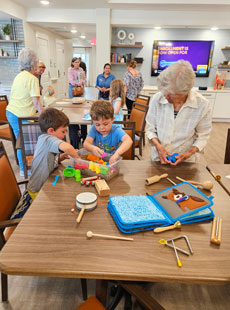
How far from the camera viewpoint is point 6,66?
226 inches

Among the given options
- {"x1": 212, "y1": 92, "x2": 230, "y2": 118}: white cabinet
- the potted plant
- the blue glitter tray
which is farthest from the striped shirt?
the potted plant

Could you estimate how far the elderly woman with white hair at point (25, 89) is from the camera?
2553 millimetres

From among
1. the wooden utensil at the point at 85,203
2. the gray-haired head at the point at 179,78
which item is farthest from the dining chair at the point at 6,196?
the gray-haired head at the point at 179,78

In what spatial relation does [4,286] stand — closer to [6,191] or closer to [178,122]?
[6,191]

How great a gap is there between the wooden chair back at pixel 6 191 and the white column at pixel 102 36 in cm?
463

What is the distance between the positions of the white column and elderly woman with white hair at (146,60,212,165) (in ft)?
14.2

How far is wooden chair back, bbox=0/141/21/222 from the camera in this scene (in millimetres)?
1334

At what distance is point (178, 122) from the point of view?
158 centimetres

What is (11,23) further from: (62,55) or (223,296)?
(223,296)

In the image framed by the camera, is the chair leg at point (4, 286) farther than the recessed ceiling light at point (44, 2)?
No

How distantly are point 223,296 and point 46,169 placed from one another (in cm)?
147

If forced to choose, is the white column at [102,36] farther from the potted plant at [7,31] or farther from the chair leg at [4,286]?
the chair leg at [4,286]

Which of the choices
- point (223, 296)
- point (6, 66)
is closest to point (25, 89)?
point (223, 296)

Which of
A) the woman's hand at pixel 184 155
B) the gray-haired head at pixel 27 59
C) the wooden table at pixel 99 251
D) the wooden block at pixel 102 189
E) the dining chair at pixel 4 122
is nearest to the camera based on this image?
the wooden table at pixel 99 251
